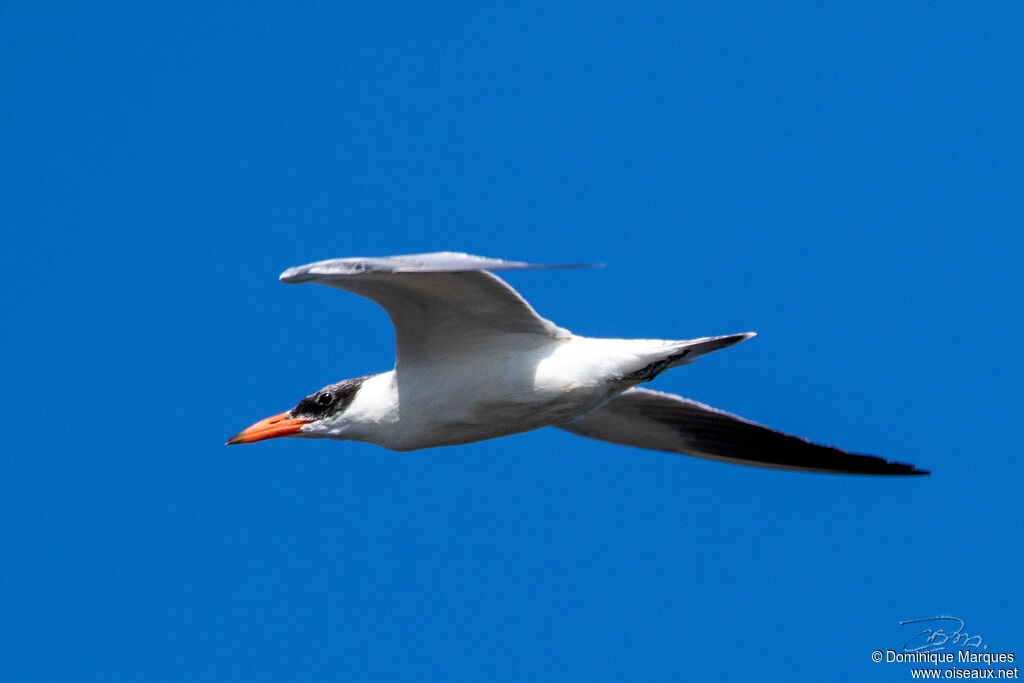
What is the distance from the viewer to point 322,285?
950cm

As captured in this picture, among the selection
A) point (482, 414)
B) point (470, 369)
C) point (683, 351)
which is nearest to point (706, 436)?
point (683, 351)

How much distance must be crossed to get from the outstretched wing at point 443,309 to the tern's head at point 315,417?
0.67m

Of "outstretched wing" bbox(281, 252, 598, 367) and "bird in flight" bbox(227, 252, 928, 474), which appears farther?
"bird in flight" bbox(227, 252, 928, 474)

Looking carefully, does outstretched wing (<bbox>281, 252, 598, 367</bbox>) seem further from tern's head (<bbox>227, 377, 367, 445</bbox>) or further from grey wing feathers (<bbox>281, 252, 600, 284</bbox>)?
tern's head (<bbox>227, 377, 367, 445</bbox>)

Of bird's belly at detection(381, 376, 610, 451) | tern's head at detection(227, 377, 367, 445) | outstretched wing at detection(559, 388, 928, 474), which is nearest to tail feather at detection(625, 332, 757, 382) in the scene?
bird's belly at detection(381, 376, 610, 451)

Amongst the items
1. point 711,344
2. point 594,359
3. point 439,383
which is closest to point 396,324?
point 439,383

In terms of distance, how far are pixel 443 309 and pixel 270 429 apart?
204 cm

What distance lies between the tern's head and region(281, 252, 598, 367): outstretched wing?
0.67 m

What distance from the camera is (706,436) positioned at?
12.2 meters

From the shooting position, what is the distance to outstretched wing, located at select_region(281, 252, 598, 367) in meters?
9.52

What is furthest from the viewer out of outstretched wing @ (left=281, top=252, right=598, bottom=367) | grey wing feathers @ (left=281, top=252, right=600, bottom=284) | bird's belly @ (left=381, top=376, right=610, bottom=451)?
bird's belly @ (left=381, top=376, right=610, bottom=451)

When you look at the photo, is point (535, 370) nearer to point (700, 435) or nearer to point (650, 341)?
point (650, 341)

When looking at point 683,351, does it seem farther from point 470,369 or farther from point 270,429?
point 270,429

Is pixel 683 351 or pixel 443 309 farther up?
pixel 443 309
